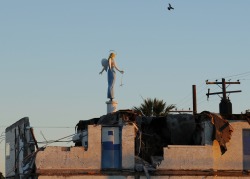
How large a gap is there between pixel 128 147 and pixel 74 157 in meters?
2.34

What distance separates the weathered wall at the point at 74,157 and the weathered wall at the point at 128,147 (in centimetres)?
A: 107

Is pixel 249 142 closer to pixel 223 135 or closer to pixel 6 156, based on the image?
pixel 223 135

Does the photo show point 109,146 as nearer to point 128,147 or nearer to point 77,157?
point 128,147

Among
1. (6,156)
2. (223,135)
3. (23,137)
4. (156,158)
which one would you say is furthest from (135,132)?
(6,156)

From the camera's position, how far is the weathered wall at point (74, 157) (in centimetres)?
3114

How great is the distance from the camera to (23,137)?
1380 inches

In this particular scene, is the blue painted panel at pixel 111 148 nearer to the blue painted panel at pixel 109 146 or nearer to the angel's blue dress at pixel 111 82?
the blue painted panel at pixel 109 146

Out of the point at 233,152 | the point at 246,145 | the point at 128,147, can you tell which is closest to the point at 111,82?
the point at 128,147

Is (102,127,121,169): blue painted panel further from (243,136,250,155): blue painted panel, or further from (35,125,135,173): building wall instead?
(243,136,250,155): blue painted panel

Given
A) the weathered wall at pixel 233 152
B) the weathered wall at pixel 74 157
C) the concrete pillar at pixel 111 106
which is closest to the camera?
the weathered wall at pixel 74 157

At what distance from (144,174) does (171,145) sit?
5.64 ft

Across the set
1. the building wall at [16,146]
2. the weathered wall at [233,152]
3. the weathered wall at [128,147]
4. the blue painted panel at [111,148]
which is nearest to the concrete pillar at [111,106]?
the blue painted panel at [111,148]

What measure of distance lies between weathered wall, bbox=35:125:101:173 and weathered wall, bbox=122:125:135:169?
3.50 feet

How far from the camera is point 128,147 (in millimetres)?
31641
